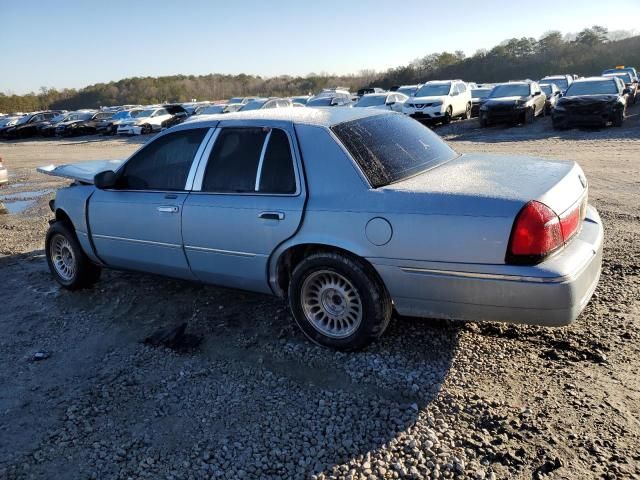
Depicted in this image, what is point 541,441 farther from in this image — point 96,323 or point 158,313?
point 96,323

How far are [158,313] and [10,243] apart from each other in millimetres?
3999

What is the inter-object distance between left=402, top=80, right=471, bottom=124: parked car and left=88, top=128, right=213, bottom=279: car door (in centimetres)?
1796

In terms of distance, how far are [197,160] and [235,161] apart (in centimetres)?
38

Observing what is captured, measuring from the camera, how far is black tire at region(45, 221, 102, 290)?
5.22 meters

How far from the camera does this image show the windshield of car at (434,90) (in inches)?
893

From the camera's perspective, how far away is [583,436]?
2750 mm

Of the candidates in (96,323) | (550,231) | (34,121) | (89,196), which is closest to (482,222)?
(550,231)

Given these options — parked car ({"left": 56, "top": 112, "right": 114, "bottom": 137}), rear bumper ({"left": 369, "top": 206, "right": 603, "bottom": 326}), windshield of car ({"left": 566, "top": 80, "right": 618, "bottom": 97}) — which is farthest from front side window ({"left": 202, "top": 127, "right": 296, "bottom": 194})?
parked car ({"left": 56, "top": 112, "right": 114, "bottom": 137})

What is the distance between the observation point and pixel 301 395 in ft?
10.8

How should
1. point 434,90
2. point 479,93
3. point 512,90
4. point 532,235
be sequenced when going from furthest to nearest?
point 479,93 < point 434,90 < point 512,90 < point 532,235

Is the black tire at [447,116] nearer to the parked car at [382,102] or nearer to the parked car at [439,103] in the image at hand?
the parked car at [439,103]

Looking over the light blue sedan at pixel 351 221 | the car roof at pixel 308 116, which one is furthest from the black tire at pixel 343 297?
the car roof at pixel 308 116

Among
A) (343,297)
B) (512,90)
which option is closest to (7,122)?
(512,90)

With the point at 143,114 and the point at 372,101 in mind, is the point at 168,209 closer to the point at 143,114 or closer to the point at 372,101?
the point at 372,101
